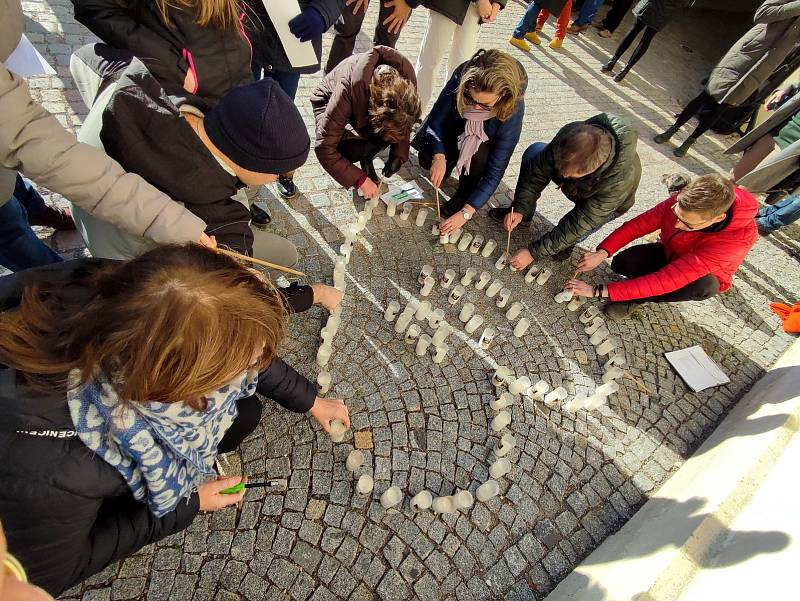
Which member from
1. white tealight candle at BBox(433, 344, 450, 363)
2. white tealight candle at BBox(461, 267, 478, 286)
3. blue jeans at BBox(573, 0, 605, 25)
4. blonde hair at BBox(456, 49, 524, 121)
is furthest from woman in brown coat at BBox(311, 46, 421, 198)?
blue jeans at BBox(573, 0, 605, 25)

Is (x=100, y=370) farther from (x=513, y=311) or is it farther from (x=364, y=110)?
(x=513, y=311)

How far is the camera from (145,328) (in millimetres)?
1219

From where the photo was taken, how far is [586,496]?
3061 mm

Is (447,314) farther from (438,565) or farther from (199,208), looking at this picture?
(199,208)

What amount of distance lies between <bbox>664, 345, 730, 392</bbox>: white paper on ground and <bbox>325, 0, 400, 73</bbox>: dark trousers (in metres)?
4.58

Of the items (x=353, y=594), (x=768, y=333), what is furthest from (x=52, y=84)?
(x=768, y=333)

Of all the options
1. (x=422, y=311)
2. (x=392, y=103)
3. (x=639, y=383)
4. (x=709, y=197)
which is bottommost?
(x=422, y=311)

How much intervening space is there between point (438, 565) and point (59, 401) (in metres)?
2.14

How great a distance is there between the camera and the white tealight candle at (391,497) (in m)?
2.62

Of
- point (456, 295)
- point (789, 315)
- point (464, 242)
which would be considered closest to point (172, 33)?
point (456, 295)

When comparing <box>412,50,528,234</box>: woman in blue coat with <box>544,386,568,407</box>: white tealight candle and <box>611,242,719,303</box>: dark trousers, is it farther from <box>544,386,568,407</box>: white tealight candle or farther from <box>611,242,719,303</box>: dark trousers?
<box>544,386,568,407</box>: white tealight candle

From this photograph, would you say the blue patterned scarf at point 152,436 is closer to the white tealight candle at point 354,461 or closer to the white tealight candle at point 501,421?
the white tealight candle at point 354,461

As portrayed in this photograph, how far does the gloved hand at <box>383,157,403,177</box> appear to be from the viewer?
434 cm

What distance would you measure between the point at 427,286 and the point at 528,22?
6.69 meters
